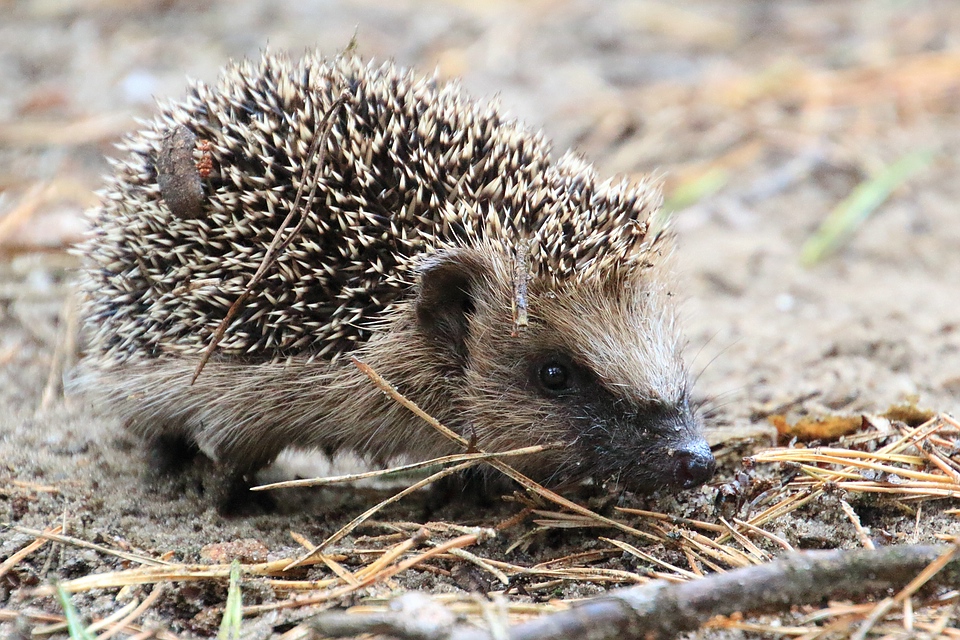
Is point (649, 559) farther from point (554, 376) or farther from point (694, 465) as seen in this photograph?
point (554, 376)

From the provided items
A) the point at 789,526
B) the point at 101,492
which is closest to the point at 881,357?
the point at 789,526

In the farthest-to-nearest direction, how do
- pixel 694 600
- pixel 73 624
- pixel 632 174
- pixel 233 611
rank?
pixel 632 174 → pixel 233 611 → pixel 73 624 → pixel 694 600

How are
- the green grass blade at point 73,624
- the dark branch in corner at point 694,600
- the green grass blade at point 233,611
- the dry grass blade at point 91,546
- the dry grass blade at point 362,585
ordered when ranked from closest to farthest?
1. the dark branch in corner at point 694,600
2. the green grass blade at point 73,624
3. the green grass blade at point 233,611
4. the dry grass blade at point 362,585
5. the dry grass blade at point 91,546

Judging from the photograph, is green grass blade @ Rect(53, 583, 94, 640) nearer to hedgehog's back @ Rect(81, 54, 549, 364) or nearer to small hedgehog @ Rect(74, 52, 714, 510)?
small hedgehog @ Rect(74, 52, 714, 510)

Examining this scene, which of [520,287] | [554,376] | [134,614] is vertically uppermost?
[520,287]

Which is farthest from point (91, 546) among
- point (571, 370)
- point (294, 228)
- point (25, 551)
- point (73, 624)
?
point (571, 370)

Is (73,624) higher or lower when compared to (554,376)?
lower

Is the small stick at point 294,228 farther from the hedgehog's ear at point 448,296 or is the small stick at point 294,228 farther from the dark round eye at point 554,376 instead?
the dark round eye at point 554,376

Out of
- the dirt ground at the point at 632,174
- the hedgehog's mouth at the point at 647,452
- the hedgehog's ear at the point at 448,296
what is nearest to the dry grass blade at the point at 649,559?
the dirt ground at the point at 632,174
